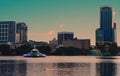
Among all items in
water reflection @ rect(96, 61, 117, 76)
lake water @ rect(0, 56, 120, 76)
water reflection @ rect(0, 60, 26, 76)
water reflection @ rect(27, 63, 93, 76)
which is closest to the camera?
water reflection @ rect(0, 60, 26, 76)

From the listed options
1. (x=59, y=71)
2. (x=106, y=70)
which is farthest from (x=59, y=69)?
(x=106, y=70)

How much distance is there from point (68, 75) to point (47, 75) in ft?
10.2

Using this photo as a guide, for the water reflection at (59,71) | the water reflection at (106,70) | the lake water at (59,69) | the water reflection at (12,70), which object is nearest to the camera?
the water reflection at (12,70)

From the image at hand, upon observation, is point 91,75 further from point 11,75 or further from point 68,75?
point 11,75

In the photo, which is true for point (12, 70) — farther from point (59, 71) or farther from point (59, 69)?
point (59, 69)

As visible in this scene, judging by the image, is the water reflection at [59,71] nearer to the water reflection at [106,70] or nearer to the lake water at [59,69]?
the lake water at [59,69]

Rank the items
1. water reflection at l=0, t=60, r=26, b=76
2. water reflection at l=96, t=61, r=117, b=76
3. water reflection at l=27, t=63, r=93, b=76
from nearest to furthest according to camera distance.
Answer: water reflection at l=0, t=60, r=26, b=76 < water reflection at l=27, t=63, r=93, b=76 < water reflection at l=96, t=61, r=117, b=76

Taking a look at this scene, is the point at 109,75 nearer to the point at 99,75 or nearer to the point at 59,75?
the point at 99,75

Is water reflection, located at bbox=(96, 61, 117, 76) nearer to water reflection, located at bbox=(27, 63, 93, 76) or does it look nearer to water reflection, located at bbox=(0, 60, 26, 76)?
water reflection, located at bbox=(27, 63, 93, 76)

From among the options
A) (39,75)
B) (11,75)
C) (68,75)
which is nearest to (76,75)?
(68,75)

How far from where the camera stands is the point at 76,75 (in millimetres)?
61094

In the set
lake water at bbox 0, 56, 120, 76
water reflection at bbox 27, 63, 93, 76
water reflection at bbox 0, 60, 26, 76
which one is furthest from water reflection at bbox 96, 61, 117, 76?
water reflection at bbox 0, 60, 26, 76

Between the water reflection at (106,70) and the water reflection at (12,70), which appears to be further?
the water reflection at (106,70)

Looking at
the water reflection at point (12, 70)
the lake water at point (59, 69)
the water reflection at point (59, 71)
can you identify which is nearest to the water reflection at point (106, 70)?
the lake water at point (59, 69)
